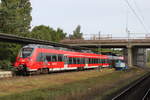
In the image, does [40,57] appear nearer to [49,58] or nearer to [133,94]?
[49,58]

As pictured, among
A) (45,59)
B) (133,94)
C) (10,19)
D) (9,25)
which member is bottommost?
(133,94)

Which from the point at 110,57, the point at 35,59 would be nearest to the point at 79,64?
the point at 35,59

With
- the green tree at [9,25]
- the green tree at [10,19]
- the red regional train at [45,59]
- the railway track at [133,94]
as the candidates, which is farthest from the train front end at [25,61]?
the green tree at [10,19]

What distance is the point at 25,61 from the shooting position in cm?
2644

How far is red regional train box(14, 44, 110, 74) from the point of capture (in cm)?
2659

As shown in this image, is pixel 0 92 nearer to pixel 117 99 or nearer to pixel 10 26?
pixel 117 99

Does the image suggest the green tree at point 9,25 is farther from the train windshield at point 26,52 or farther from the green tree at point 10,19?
the train windshield at point 26,52

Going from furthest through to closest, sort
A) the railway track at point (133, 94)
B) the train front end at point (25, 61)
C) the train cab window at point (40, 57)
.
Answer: the train cab window at point (40, 57) → the train front end at point (25, 61) → the railway track at point (133, 94)

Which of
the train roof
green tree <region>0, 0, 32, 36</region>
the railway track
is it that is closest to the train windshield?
the train roof

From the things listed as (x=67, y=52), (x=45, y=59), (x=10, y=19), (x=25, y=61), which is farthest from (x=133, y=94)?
(x=10, y=19)

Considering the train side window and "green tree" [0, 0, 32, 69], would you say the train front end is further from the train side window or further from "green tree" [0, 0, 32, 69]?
"green tree" [0, 0, 32, 69]

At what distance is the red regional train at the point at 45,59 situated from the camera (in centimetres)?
2659

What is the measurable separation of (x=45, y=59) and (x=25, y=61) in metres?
3.12

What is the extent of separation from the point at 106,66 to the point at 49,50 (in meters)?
30.6
